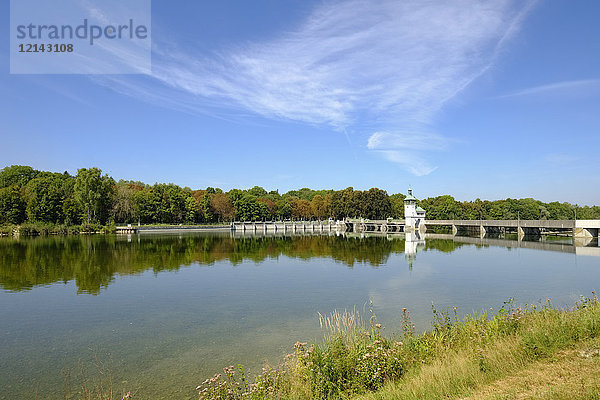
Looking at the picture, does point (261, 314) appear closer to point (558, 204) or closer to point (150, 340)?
point (150, 340)

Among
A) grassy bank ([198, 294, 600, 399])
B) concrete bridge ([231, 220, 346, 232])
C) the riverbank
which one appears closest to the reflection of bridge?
grassy bank ([198, 294, 600, 399])

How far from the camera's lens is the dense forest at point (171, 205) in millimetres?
80188

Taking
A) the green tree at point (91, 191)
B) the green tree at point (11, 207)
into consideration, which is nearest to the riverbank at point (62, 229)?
the green tree at point (91, 191)

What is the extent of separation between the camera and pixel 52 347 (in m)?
12.2

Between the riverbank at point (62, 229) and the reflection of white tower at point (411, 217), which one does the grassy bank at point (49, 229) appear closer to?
the riverbank at point (62, 229)

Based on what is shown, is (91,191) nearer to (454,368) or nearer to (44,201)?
(44,201)

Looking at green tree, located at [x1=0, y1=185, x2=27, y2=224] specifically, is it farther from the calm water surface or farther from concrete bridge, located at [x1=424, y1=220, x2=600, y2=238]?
concrete bridge, located at [x1=424, y1=220, x2=600, y2=238]

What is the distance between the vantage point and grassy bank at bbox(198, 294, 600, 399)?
646cm

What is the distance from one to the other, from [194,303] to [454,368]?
1394cm

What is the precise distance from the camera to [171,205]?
9944cm

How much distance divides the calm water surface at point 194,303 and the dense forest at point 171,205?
52.3 meters

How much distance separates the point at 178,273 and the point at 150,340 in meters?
15.5

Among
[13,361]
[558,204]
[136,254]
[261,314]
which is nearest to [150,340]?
[13,361]

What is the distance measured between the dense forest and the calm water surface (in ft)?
171
